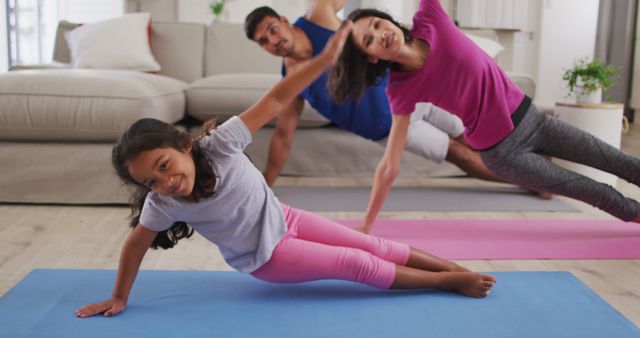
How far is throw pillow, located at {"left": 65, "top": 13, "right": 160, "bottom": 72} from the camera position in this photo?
340 cm

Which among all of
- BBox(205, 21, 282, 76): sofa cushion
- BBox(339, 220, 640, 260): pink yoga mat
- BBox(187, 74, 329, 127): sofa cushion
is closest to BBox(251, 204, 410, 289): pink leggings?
BBox(339, 220, 640, 260): pink yoga mat

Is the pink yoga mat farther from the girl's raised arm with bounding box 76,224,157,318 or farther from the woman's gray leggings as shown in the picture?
the girl's raised arm with bounding box 76,224,157,318

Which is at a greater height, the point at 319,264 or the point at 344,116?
the point at 344,116

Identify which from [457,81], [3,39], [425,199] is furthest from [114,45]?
[457,81]

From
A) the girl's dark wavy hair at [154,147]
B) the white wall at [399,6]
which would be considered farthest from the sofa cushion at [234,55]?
the white wall at [399,6]

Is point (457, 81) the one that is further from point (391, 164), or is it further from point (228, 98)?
point (228, 98)

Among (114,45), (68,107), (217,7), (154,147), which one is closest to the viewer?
(154,147)

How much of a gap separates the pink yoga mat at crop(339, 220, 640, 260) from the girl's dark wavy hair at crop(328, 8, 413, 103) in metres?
0.54

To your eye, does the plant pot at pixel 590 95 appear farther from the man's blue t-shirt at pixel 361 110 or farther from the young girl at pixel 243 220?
the young girl at pixel 243 220

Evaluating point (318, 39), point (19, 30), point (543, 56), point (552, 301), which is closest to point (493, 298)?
point (552, 301)

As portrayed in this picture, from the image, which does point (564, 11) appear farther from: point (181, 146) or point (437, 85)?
point (181, 146)

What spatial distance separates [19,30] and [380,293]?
441 centimetres

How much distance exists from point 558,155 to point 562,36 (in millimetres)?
4777

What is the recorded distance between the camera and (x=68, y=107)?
255 centimetres
